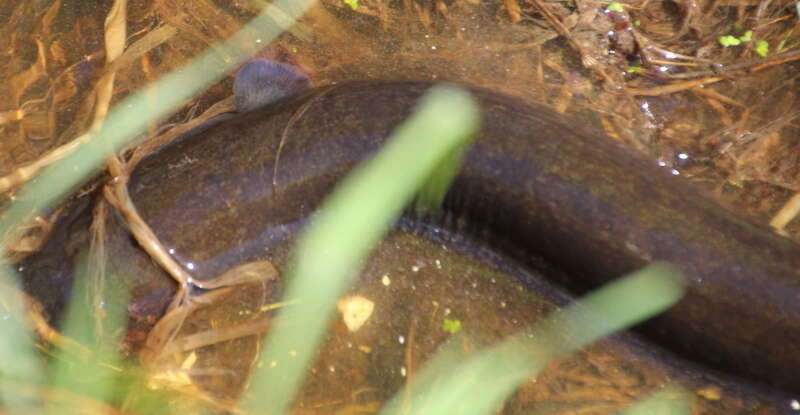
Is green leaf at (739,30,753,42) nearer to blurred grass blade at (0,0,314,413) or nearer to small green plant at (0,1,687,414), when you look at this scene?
small green plant at (0,1,687,414)

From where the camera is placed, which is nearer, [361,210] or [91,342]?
[91,342]

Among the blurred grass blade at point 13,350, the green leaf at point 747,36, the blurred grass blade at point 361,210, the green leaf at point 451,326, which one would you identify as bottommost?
the blurred grass blade at point 13,350

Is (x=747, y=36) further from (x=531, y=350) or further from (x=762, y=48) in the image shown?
(x=531, y=350)

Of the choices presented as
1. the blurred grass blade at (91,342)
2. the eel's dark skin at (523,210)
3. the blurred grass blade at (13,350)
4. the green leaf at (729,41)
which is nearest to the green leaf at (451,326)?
the eel's dark skin at (523,210)

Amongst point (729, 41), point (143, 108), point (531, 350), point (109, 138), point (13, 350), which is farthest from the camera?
point (729, 41)

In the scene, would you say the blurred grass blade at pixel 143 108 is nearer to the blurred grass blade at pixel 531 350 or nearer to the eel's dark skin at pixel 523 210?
the eel's dark skin at pixel 523 210

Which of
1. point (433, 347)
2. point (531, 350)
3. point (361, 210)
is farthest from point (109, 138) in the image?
point (531, 350)
